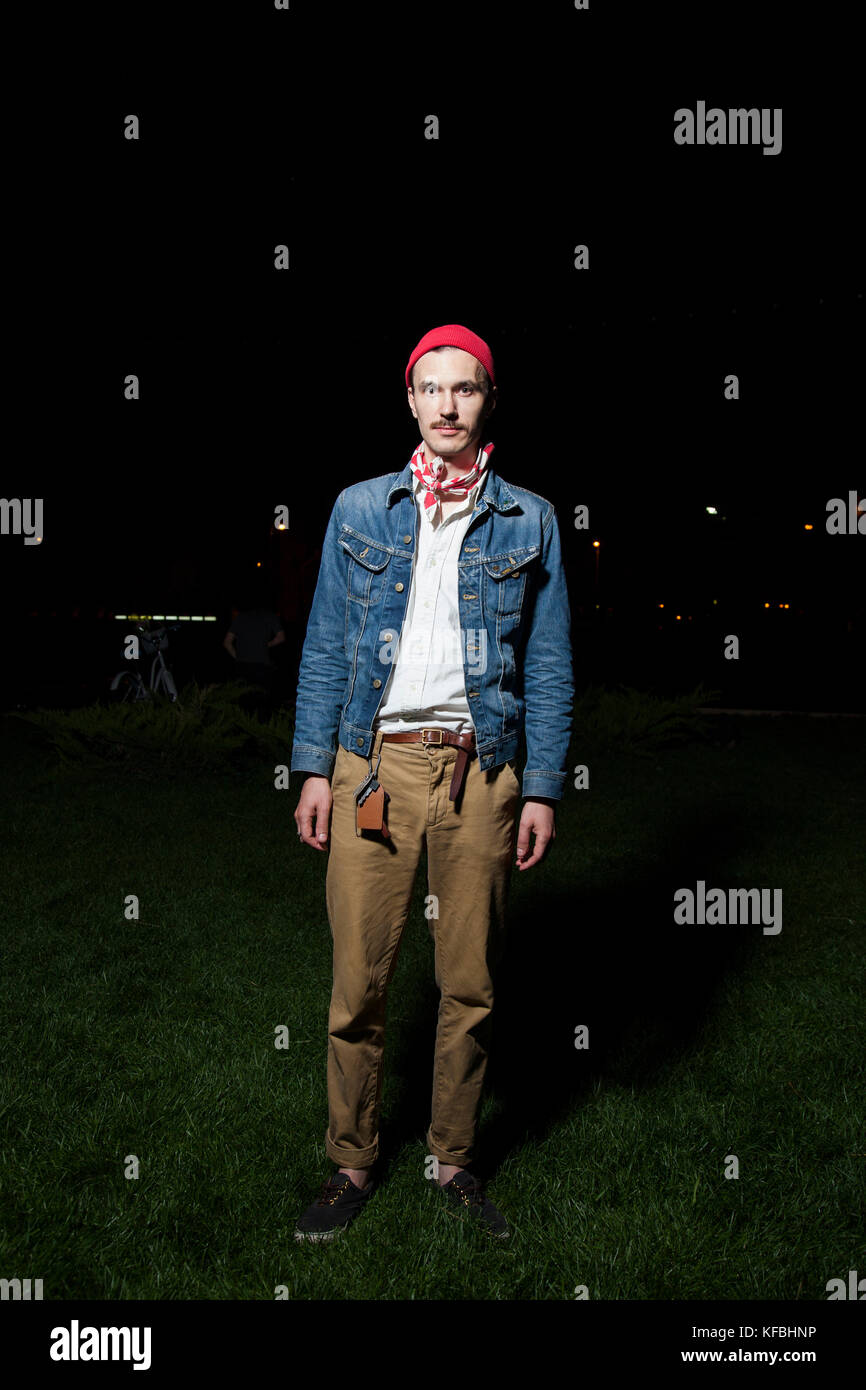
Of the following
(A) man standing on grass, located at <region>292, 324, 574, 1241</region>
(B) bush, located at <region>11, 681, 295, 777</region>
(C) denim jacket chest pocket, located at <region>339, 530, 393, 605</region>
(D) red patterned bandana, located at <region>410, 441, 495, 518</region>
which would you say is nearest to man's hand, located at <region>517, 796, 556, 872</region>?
(A) man standing on grass, located at <region>292, 324, 574, 1241</region>

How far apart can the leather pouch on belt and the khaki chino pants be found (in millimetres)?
61

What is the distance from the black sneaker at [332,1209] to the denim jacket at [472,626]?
1210 millimetres

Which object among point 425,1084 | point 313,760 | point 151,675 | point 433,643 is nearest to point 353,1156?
point 425,1084

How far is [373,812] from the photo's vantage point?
102 inches

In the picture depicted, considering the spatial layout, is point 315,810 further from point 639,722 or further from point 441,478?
point 639,722

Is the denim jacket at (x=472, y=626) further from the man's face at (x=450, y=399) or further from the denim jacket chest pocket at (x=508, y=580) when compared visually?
the man's face at (x=450, y=399)

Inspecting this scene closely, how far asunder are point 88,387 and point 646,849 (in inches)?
514

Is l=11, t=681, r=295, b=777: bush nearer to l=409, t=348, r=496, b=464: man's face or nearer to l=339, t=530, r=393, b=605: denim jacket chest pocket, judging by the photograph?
l=339, t=530, r=393, b=605: denim jacket chest pocket

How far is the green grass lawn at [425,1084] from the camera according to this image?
267cm

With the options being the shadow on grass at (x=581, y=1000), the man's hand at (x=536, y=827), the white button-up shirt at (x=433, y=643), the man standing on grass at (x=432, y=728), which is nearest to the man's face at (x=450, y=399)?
the man standing on grass at (x=432, y=728)

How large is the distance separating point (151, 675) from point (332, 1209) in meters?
10.0

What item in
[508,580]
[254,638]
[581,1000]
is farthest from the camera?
[254,638]
